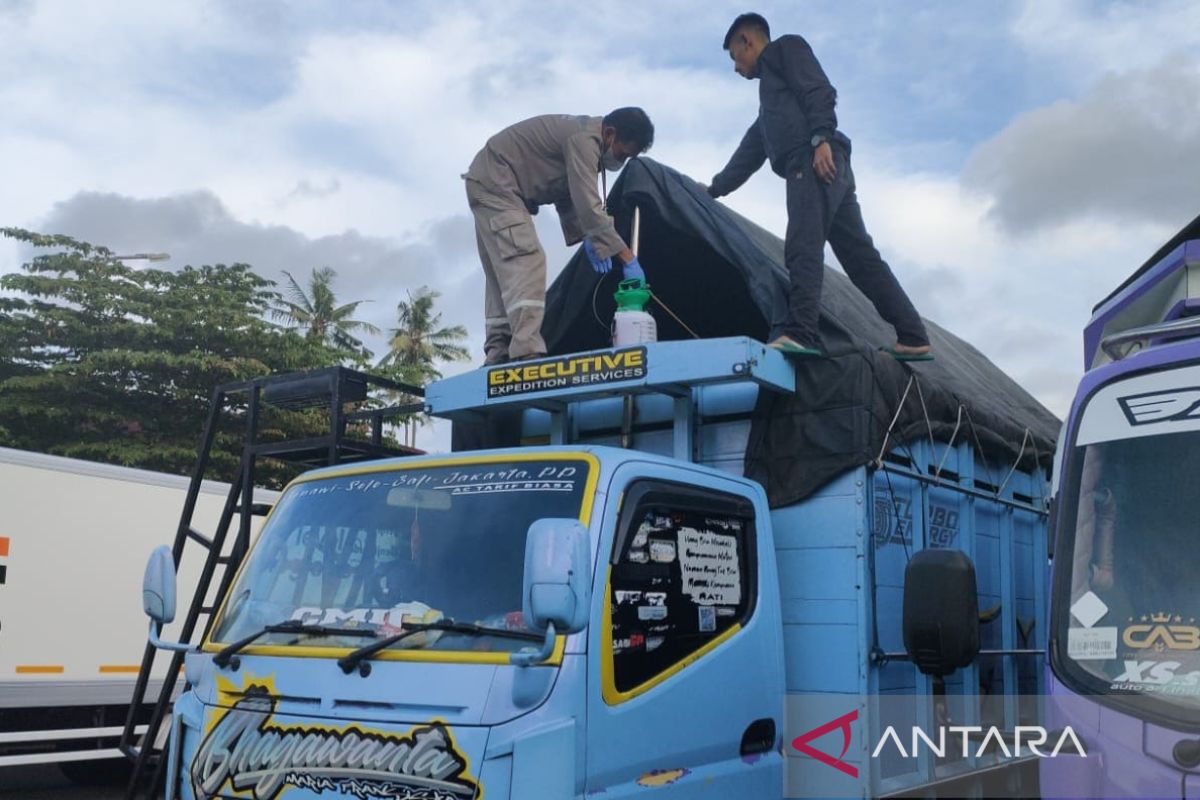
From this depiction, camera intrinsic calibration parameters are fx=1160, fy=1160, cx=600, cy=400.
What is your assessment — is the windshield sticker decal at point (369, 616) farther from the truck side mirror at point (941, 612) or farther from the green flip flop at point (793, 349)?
the green flip flop at point (793, 349)

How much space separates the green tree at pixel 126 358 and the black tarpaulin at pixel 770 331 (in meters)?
20.5

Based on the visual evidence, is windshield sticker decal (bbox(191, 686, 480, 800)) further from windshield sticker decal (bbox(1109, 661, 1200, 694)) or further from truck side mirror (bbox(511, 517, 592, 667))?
windshield sticker decal (bbox(1109, 661, 1200, 694))

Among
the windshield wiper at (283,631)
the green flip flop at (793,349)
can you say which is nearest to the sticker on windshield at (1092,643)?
the green flip flop at (793,349)

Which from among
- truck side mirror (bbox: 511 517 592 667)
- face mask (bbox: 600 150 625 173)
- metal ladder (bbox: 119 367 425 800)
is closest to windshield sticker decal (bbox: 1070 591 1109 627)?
truck side mirror (bbox: 511 517 592 667)

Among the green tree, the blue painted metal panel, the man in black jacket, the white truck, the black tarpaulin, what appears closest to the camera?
the blue painted metal panel

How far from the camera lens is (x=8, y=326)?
1051 inches

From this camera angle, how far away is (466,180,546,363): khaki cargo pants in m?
5.72

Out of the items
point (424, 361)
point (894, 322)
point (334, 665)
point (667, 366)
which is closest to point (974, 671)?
point (894, 322)

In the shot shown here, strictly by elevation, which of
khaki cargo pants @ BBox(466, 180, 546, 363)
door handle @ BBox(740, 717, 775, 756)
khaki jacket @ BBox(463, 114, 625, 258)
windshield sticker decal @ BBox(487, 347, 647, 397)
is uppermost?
khaki jacket @ BBox(463, 114, 625, 258)

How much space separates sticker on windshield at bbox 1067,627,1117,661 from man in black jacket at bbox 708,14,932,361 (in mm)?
1927

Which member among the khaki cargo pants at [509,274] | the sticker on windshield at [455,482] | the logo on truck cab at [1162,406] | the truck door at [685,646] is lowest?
the truck door at [685,646]

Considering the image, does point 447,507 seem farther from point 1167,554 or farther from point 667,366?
point 1167,554

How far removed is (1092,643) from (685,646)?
1279mm

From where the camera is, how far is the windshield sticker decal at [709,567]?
4.06 metres
